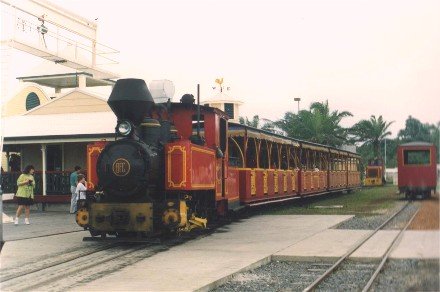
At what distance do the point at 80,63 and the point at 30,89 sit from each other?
268 inches

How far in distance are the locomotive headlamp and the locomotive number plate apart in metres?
0.49

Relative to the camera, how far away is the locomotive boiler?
1047 cm

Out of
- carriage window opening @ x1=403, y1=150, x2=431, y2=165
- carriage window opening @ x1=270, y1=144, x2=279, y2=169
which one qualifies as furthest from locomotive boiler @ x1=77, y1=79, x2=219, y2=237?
carriage window opening @ x1=270, y1=144, x2=279, y2=169

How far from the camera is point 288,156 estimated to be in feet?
75.4

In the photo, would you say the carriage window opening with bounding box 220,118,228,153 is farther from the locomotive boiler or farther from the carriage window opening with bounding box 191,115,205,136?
the locomotive boiler

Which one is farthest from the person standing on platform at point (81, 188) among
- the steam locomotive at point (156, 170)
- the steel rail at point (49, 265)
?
the steel rail at point (49, 265)

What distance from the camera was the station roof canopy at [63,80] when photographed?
28633mm

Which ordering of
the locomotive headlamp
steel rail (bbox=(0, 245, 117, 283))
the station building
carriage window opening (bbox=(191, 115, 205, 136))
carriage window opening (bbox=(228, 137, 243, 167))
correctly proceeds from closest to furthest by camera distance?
steel rail (bbox=(0, 245, 117, 283)) < the locomotive headlamp < carriage window opening (bbox=(191, 115, 205, 136)) < carriage window opening (bbox=(228, 137, 243, 167)) < the station building

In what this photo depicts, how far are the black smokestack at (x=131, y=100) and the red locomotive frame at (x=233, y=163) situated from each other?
903 mm

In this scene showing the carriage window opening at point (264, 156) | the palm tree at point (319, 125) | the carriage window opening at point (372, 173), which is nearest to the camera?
the carriage window opening at point (264, 156)

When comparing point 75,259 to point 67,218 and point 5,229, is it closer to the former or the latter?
point 5,229

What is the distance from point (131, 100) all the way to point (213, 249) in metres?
3.08

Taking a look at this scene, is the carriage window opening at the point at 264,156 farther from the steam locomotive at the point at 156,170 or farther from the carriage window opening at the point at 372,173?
the carriage window opening at the point at 372,173

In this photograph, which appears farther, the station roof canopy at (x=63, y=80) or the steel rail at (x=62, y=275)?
the station roof canopy at (x=63, y=80)
